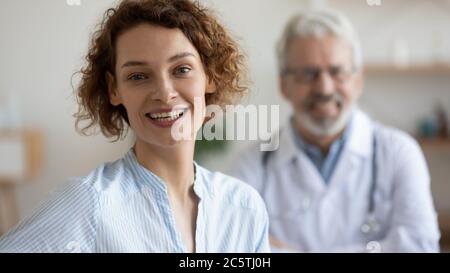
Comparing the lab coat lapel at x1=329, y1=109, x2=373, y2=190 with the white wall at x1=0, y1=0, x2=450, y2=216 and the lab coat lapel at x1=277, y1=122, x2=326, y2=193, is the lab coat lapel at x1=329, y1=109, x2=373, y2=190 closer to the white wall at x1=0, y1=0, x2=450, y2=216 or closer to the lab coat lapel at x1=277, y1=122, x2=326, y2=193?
the lab coat lapel at x1=277, y1=122, x2=326, y2=193

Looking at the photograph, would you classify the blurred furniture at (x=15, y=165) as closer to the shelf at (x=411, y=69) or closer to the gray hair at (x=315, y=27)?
the gray hair at (x=315, y=27)

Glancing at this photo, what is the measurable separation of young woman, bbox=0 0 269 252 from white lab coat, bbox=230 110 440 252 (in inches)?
14.7

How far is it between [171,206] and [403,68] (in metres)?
1.69

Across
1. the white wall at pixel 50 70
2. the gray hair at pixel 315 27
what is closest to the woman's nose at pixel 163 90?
Answer: the white wall at pixel 50 70

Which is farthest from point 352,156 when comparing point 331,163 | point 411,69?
point 411,69

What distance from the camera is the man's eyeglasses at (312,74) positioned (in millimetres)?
1129

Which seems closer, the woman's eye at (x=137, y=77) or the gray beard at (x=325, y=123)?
the woman's eye at (x=137, y=77)

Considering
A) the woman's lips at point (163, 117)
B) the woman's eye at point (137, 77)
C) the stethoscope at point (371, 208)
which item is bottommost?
the stethoscope at point (371, 208)

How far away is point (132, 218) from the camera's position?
0.61 m

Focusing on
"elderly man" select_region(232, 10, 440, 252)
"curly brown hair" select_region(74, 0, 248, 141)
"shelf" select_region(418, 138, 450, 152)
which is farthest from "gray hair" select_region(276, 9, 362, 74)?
"shelf" select_region(418, 138, 450, 152)

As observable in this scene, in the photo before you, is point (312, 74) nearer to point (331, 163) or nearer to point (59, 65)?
point (331, 163)
